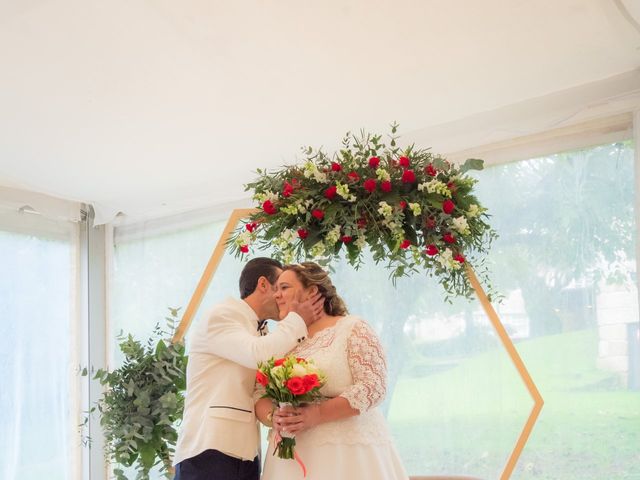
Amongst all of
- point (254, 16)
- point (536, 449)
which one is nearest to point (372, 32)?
point (254, 16)

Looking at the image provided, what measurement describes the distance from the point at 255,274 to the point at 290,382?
2.95ft

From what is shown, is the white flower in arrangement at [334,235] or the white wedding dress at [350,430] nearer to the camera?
the white wedding dress at [350,430]

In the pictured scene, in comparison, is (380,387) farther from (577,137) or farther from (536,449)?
(577,137)

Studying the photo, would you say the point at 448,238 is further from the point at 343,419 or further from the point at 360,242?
the point at 343,419

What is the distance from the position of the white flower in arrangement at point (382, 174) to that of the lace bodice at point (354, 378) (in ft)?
1.88

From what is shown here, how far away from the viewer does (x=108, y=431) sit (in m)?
5.14

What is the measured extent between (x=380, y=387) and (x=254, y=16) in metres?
1.63

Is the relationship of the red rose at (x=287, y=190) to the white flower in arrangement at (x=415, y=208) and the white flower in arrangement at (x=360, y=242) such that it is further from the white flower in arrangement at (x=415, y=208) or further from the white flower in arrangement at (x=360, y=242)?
the white flower in arrangement at (x=415, y=208)

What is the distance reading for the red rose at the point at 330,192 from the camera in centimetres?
277

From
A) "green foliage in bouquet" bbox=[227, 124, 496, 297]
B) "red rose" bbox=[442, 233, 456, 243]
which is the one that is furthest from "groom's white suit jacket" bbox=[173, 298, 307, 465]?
"red rose" bbox=[442, 233, 456, 243]

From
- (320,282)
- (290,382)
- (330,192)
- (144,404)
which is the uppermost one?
(330,192)

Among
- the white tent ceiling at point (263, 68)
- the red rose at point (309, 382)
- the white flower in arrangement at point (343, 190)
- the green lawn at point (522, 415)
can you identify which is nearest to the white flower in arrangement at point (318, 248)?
the white flower in arrangement at point (343, 190)

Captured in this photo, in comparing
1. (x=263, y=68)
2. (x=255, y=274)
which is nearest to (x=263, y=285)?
(x=255, y=274)

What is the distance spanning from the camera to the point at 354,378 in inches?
101
